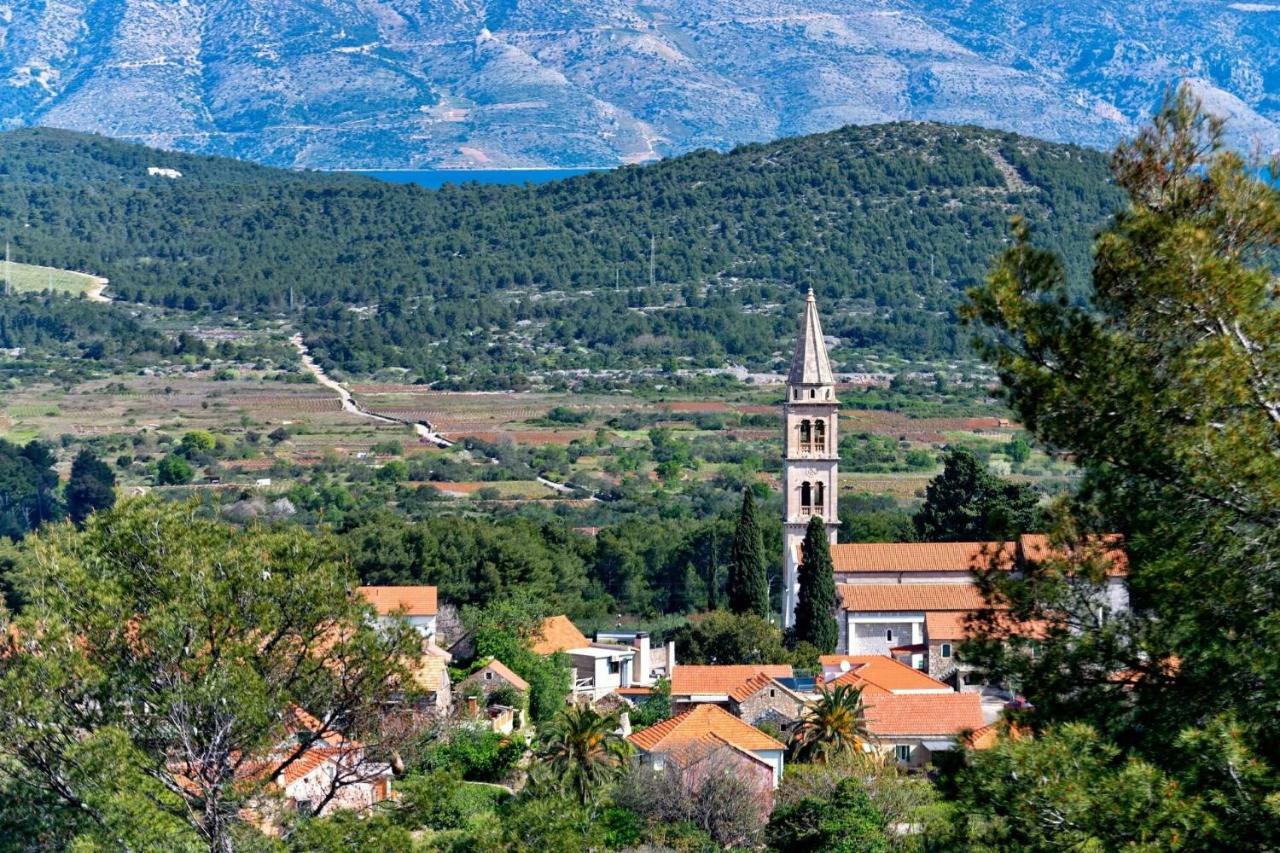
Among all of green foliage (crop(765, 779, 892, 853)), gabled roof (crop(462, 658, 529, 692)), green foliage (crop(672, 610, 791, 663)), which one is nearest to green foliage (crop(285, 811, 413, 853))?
green foliage (crop(765, 779, 892, 853))

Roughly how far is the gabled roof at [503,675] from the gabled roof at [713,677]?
2.27 meters

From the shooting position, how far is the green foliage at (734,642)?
40312 mm

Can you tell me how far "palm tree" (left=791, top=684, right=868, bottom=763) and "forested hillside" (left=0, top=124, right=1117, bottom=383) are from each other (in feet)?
269

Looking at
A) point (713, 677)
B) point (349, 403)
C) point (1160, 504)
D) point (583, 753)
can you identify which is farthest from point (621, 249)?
point (1160, 504)

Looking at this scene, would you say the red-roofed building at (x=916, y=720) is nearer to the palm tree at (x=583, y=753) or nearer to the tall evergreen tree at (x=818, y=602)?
the palm tree at (x=583, y=753)

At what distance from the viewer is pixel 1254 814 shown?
Answer: 12805 millimetres

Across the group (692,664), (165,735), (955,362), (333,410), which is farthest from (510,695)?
(955,362)

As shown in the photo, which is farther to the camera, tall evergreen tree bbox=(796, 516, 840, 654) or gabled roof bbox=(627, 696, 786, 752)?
tall evergreen tree bbox=(796, 516, 840, 654)

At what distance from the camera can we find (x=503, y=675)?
37219 millimetres

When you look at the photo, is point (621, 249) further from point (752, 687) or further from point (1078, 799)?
point (1078, 799)

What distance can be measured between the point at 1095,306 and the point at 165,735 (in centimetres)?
799

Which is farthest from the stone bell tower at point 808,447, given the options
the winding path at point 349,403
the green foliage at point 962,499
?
the winding path at point 349,403

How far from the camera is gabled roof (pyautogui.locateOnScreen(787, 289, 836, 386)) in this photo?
152ft

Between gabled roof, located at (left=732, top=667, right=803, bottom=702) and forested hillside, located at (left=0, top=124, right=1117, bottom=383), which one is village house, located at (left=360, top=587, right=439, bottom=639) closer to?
gabled roof, located at (left=732, top=667, right=803, bottom=702)
